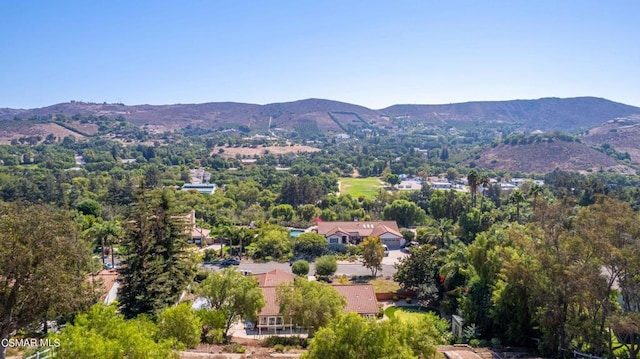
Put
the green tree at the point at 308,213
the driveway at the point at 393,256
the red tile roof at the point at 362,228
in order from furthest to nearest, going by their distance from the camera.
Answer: the green tree at the point at 308,213, the red tile roof at the point at 362,228, the driveway at the point at 393,256

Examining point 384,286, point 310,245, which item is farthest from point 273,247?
point 384,286

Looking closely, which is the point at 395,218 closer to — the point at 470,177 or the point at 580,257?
the point at 470,177

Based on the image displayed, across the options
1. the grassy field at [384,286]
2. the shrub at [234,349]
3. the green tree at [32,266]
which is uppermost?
the green tree at [32,266]

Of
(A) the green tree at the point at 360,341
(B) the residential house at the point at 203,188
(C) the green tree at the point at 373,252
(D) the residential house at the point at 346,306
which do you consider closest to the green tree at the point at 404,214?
(C) the green tree at the point at 373,252

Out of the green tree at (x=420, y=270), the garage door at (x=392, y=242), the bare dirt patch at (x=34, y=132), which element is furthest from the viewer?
the bare dirt patch at (x=34, y=132)

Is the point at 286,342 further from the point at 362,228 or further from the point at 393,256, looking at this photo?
the point at 362,228

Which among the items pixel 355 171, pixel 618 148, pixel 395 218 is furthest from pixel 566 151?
pixel 395 218

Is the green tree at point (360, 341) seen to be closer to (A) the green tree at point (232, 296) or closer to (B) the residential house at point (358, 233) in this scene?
(A) the green tree at point (232, 296)

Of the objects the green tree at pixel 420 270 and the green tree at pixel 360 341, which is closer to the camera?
the green tree at pixel 360 341
